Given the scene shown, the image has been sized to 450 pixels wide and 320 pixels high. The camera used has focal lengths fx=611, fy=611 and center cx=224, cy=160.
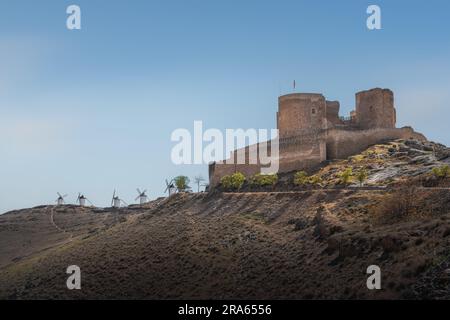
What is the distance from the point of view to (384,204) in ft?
108

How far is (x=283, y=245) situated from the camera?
3500 centimetres

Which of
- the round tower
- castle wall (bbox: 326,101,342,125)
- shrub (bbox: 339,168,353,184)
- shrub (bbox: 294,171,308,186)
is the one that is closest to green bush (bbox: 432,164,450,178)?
shrub (bbox: 339,168,353,184)

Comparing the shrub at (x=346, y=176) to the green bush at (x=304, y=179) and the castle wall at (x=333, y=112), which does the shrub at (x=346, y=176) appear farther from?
the castle wall at (x=333, y=112)

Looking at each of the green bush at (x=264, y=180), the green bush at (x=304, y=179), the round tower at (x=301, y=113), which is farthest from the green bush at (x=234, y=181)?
the round tower at (x=301, y=113)

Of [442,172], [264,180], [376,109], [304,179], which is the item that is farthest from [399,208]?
[376,109]

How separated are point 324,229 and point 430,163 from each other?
14.7 metres

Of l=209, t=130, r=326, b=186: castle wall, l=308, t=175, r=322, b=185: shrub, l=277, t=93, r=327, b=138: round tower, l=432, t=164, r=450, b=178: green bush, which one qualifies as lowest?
l=308, t=175, r=322, b=185: shrub

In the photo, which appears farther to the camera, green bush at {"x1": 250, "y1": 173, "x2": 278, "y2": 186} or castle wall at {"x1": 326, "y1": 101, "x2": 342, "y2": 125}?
castle wall at {"x1": 326, "y1": 101, "x2": 342, "y2": 125}

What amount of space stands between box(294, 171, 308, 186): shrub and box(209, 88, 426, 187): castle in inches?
121

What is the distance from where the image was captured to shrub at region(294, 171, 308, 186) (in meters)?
46.1

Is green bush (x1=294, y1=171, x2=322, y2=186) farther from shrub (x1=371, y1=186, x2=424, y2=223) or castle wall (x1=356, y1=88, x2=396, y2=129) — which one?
shrub (x1=371, y1=186, x2=424, y2=223)

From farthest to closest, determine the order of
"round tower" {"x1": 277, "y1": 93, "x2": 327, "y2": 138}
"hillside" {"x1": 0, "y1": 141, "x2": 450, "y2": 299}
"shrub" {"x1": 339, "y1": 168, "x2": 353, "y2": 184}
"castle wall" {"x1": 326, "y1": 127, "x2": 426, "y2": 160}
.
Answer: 1. "round tower" {"x1": 277, "y1": 93, "x2": 327, "y2": 138}
2. "castle wall" {"x1": 326, "y1": 127, "x2": 426, "y2": 160}
3. "shrub" {"x1": 339, "y1": 168, "x2": 353, "y2": 184}
4. "hillside" {"x1": 0, "y1": 141, "x2": 450, "y2": 299}
